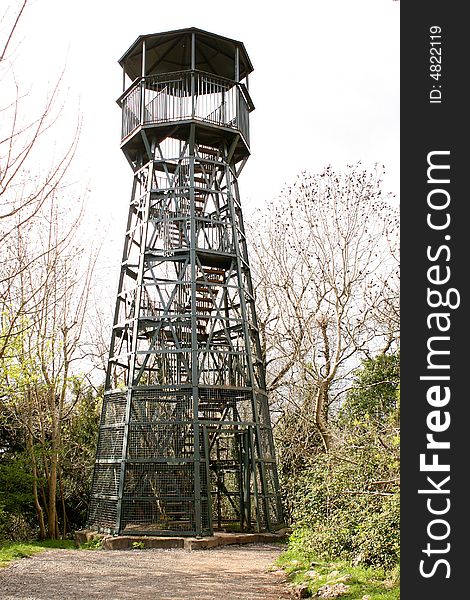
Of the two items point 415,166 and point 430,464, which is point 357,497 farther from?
point 415,166

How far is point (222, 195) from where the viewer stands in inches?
576

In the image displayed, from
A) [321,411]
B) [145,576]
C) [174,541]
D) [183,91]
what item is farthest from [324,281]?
[145,576]

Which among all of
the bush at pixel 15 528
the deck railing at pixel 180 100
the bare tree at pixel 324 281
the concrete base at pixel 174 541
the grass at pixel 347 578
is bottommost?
the bush at pixel 15 528

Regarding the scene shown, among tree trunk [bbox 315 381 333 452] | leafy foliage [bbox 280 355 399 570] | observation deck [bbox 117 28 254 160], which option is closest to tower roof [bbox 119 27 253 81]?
observation deck [bbox 117 28 254 160]

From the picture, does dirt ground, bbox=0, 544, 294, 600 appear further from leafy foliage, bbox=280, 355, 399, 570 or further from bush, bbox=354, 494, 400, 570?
bush, bbox=354, 494, 400, 570

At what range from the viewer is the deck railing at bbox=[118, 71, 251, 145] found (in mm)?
14008

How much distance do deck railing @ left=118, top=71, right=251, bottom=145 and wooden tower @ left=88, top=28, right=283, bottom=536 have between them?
0.09 ft

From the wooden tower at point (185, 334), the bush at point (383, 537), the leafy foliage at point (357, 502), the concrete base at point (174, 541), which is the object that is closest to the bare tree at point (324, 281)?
the wooden tower at point (185, 334)

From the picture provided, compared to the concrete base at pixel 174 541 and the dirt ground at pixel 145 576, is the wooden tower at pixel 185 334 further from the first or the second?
the dirt ground at pixel 145 576

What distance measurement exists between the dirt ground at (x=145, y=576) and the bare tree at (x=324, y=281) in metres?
→ 5.97

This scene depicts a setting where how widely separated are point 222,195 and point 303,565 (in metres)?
8.44

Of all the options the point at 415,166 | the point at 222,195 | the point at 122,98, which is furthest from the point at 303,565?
the point at 122,98

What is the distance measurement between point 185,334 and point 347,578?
811 cm

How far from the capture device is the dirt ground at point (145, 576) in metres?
7.07
